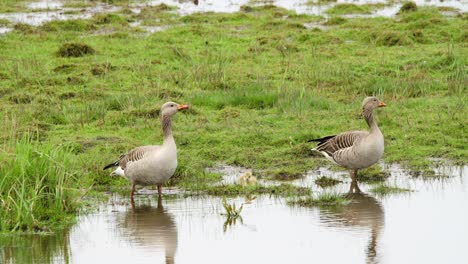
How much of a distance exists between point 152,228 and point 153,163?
1.01 m

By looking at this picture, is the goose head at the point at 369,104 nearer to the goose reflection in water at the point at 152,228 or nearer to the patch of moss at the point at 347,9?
the goose reflection in water at the point at 152,228

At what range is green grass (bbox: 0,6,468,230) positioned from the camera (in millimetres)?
14328

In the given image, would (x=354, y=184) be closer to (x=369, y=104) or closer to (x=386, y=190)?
(x=386, y=190)

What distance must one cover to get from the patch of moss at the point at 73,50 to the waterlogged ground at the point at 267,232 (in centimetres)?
882

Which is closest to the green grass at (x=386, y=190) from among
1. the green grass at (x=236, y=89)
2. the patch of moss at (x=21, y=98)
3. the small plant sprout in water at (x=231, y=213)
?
the green grass at (x=236, y=89)

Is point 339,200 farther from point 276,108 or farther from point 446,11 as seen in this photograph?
point 446,11

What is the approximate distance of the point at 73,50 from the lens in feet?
68.7

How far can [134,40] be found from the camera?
23.2 m

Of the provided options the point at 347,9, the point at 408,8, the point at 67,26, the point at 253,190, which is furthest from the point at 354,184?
the point at 347,9

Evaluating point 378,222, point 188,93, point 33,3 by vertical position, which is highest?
point 33,3

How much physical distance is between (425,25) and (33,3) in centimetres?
1312

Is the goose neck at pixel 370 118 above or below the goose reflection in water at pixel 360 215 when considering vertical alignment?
above

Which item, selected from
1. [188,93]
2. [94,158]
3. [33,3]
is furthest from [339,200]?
[33,3]

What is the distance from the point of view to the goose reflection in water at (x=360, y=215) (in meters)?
11.0
